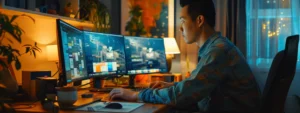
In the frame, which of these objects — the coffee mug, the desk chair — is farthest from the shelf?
the desk chair

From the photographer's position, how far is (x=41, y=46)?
2521mm

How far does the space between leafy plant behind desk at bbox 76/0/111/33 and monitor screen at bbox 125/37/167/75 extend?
1.79 ft

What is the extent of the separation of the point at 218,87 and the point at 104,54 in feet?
3.05

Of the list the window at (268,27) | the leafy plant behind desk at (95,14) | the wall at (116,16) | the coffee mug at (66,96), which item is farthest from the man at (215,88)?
the wall at (116,16)

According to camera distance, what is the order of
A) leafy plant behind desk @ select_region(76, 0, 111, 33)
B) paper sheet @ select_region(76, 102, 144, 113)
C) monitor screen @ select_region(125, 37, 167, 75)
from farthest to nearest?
leafy plant behind desk @ select_region(76, 0, 111, 33)
monitor screen @ select_region(125, 37, 167, 75)
paper sheet @ select_region(76, 102, 144, 113)

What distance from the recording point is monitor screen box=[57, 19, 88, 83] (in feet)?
5.29

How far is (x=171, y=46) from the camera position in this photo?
3.52m

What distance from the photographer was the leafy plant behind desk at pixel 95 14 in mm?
3016

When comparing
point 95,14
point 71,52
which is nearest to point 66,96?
point 71,52

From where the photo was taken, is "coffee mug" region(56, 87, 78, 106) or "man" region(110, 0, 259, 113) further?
"man" region(110, 0, 259, 113)

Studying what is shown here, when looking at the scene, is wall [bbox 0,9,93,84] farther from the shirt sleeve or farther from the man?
the shirt sleeve

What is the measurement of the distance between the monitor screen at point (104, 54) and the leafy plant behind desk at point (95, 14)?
1.91ft

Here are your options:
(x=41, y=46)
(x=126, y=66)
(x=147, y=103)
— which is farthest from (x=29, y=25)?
(x=147, y=103)

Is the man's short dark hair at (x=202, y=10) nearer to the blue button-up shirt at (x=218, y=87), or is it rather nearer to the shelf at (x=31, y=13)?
the blue button-up shirt at (x=218, y=87)
